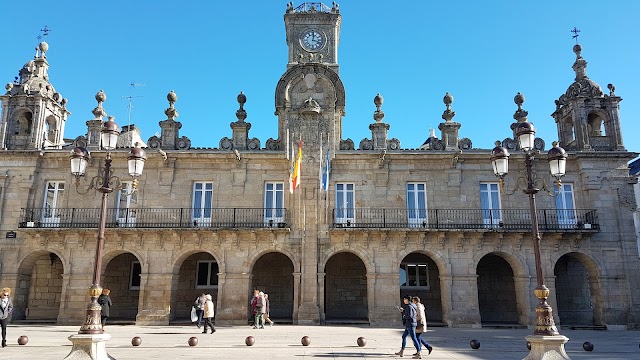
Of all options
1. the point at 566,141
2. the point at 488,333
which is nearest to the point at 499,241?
the point at 488,333

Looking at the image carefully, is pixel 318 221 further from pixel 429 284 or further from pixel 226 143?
pixel 429 284

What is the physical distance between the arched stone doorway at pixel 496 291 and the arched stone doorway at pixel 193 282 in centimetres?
1181

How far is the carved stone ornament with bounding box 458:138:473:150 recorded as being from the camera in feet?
70.6

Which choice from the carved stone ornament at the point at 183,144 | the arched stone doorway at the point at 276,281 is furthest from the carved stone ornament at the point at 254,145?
the arched stone doorway at the point at 276,281

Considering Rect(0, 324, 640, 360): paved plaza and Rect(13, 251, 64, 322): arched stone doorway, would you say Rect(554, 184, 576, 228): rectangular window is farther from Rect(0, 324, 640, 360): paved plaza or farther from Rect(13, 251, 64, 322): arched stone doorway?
Rect(13, 251, 64, 322): arched stone doorway

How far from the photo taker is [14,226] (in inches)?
800

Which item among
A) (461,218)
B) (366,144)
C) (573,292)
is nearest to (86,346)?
(366,144)

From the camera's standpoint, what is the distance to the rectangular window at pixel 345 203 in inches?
811

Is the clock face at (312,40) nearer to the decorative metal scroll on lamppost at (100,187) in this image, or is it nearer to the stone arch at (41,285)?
the decorative metal scroll on lamppost at (100,187)

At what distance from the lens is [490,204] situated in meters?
21.0

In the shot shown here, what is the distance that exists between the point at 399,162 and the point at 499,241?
5.29 meters

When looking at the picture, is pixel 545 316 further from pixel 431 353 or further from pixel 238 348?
pixel 238 348

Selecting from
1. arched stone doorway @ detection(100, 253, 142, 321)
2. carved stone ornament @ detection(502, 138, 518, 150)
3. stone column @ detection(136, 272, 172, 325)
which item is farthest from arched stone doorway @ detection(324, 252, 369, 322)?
arched stone doorway @ detection(100, 253, 142, 321)

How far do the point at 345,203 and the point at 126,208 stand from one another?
9322 millimetres
